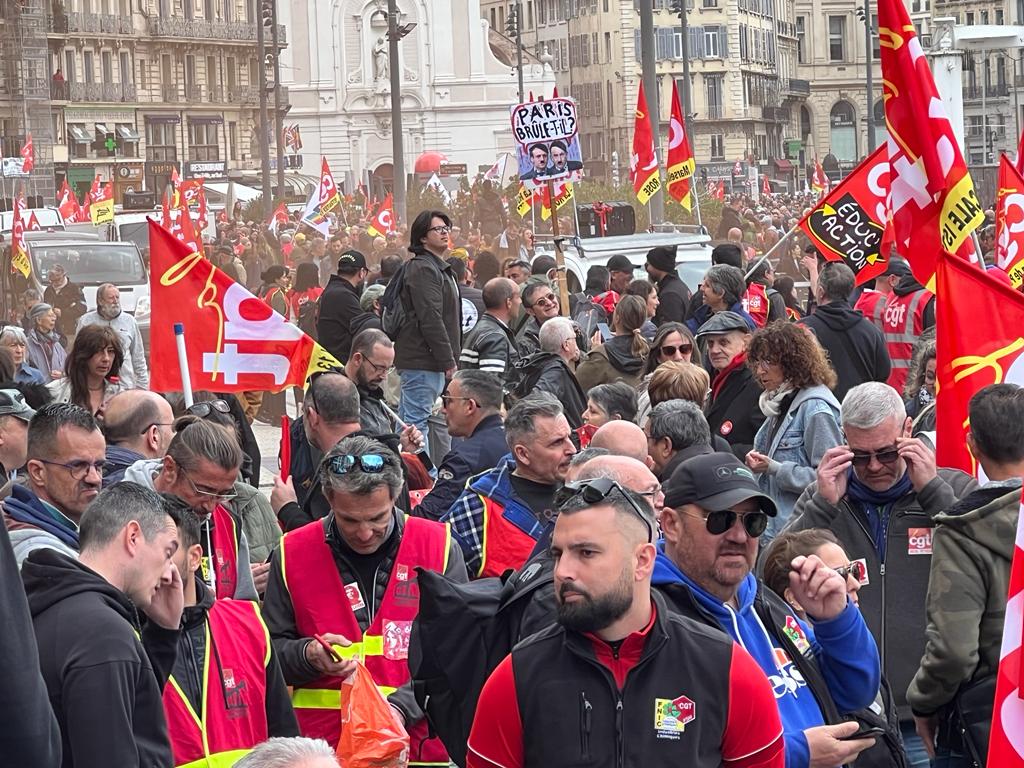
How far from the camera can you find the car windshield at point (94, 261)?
25.1m

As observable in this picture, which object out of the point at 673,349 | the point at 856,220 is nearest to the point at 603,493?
the point at 673,349

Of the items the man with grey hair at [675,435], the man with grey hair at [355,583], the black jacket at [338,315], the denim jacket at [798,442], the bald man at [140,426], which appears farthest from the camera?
the black jacket at [338,315]

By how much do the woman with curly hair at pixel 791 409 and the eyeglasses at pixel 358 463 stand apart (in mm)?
2369

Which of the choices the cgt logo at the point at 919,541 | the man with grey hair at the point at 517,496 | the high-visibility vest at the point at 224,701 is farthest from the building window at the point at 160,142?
the high-visibility vest at the point at 224,701

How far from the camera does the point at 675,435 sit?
670 centimetres

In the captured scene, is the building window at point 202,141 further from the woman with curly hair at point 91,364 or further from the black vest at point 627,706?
the black vest at point 627,706

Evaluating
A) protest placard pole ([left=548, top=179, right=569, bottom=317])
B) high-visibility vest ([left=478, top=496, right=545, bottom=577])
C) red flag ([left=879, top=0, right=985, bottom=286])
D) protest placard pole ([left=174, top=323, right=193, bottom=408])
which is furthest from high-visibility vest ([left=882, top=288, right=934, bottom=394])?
high-visibility vest ([left=478, top=496, right=545, bottom=577])

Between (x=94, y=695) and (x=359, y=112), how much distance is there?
91.9 meters

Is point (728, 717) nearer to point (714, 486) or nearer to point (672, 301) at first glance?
point (714, 486)

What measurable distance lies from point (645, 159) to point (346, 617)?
16.9 metres

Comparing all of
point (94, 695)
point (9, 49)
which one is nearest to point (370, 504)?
point (94, 695)

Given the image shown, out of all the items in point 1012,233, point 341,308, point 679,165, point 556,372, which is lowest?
point 556,372

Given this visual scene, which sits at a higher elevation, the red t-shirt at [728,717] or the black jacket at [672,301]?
the black jacket at [672,301]

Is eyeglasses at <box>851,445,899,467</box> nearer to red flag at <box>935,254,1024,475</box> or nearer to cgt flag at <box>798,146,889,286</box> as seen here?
red flag at <box>935,254,1024,475</box>
